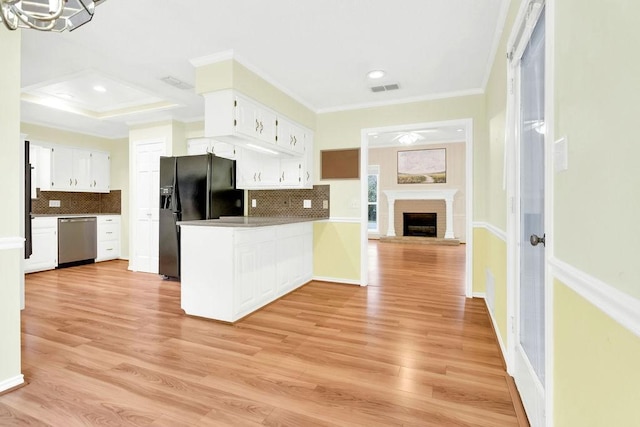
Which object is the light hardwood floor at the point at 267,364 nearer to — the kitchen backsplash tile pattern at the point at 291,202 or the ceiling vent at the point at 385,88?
the kitchen backsplash tile pattern at the point at 291,202

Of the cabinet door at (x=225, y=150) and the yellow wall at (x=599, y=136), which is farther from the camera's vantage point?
the cabinet door at (x=225, y=150)

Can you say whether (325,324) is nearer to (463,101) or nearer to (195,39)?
(195,39)

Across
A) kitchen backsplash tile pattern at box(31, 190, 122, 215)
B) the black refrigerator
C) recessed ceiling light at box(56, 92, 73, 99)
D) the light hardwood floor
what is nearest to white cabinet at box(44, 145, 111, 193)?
kitchen backsplash tile pattern at box(31, 190, 122, 215)

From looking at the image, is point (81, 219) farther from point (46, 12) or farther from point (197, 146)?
point (46, 12)

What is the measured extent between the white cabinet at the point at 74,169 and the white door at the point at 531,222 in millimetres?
7041

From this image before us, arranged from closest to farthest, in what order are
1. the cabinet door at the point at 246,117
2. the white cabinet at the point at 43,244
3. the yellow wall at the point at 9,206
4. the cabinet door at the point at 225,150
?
1. the yellow wall at the point at 9,206
2. the cabinet door at the point at 246,117
3. the cabinet door at the point at 225,150
4. the white cabinet at the point at 43,244

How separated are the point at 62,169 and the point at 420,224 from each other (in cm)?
844

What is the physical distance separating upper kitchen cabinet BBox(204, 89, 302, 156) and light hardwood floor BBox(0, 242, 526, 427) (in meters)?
1.83

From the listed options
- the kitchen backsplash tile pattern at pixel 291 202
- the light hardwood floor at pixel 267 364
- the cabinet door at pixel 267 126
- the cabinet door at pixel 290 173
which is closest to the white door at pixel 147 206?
the light hardwood floor at pixel 267 364

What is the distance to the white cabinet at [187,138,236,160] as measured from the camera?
16.3 feet

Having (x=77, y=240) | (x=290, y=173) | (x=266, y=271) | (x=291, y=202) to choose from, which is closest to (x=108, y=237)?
(x=77, y=240)

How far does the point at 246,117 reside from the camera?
3.21m

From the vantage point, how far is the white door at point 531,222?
169 centimetres

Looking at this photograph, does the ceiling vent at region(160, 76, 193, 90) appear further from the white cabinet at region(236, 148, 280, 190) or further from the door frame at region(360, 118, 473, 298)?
the door frame at region(360, 118, 473, 298)
